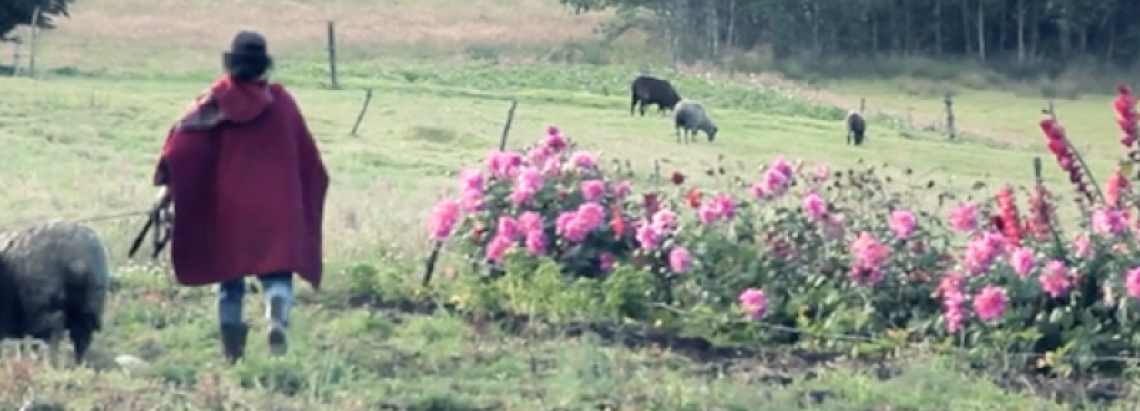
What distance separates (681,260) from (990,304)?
1870 millimetres

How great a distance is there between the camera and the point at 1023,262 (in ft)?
32.9

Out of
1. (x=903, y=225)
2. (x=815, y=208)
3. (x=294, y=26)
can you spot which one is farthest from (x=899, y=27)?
(x=903, y=225)

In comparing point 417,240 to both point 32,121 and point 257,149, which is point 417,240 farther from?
point 32,121

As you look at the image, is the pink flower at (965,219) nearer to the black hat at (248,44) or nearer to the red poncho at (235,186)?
the red poncho at (235,186)

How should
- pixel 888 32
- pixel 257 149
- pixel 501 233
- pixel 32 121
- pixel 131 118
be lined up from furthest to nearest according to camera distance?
pixel 888 32 → pixel 131 118 → pixel 32 121 → pixel 501 233 → pixel 257 149

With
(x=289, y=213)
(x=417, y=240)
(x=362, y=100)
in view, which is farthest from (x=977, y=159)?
(x=289, y=213)

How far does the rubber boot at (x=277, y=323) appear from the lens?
31.2 ft

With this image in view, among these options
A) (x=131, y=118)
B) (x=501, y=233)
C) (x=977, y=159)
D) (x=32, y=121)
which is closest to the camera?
(x=501, y=233)

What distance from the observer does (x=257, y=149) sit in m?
9.40

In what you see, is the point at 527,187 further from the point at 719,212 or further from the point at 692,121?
the point at 692,121

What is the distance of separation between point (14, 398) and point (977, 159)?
95.3 ft

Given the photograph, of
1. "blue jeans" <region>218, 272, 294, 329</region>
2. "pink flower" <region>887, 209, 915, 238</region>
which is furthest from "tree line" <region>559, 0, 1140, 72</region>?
"blue jeans" <region>218, 272, 294, 329</region>

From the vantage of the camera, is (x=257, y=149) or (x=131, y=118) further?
(x=131, y=118)

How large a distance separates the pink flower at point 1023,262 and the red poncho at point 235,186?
11.2 ft
